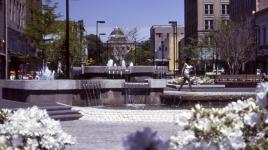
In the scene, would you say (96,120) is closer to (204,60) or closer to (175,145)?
(175,145)

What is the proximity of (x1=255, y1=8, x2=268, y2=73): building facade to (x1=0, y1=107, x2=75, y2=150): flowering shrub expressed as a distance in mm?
64931

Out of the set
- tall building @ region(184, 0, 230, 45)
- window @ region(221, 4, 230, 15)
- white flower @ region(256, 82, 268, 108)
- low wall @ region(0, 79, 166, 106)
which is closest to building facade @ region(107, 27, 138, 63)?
tall building @ region(184, 0, 230, 45)

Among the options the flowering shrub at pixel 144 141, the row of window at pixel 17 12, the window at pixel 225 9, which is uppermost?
the window at pixel 225 9

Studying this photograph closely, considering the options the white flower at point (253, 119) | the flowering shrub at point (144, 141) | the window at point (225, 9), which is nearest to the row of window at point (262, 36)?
the window at point (225, 9)

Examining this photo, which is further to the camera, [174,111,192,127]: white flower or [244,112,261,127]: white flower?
[174,111,192,127]: white flower

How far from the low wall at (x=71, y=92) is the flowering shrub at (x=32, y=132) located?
14640mm

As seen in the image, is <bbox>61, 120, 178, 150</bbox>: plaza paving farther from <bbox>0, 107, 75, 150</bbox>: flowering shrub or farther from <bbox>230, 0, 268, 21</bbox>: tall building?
<bbox>230, 0, 268, 21</bbox>: tall building

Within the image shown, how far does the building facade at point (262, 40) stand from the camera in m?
70.2

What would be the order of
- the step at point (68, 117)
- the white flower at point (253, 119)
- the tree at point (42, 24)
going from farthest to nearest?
the tree at point (42, 24) < the step at point (68, 117) < the white flower at point (253, 119)

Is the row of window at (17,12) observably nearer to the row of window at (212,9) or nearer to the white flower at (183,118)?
the row of window at (212,9)

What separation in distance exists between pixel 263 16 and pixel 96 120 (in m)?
56.8

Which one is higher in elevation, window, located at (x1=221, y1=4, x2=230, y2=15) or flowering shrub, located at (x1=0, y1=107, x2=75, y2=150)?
window, located at (x1=221, y1=4, x2=230, y2=15)

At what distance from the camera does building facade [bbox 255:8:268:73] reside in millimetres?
70188

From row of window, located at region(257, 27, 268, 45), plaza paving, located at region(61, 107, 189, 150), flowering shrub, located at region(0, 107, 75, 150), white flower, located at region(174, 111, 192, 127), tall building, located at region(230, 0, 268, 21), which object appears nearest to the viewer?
white flower, located at region(174, 111, 192, 127)
